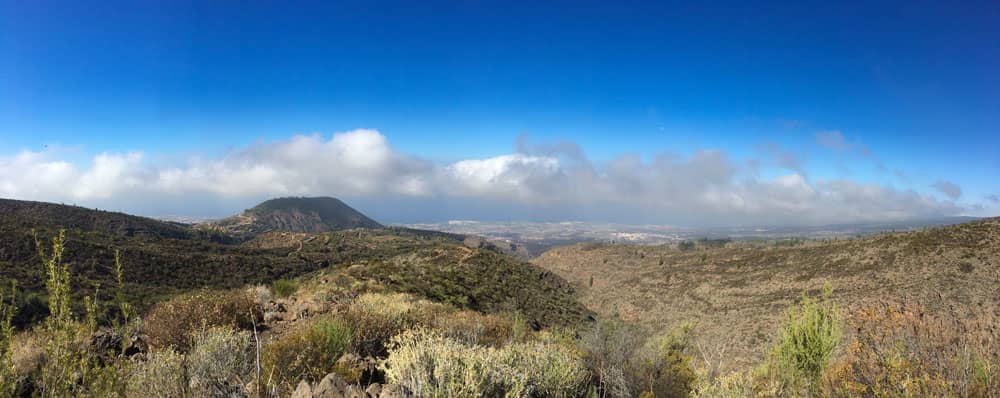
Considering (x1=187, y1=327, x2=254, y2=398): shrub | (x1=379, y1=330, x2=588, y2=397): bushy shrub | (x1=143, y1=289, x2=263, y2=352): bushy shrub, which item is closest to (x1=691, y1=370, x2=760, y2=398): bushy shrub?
(x1=379, y1=330, x2=588, y2=397): bushy shrub

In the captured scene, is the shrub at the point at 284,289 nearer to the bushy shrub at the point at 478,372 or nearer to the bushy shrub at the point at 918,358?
the bushy shrub at the point at 478,372

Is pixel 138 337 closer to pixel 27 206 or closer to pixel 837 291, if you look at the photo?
pixel 837 291

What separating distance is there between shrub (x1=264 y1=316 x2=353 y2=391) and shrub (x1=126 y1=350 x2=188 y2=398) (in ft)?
3.01

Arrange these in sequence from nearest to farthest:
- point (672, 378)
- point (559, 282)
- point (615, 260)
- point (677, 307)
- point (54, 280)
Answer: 1. point (54, 280)
2. point (672, 378)
3. point (677, 307)
4. point (559, 282)
5. point (615, 260)

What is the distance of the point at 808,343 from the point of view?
8.60m

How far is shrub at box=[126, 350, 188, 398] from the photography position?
4.03 metres

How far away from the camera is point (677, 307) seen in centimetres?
4012

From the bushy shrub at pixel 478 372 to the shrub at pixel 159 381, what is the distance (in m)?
2.10

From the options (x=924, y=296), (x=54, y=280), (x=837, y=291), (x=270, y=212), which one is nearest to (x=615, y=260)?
(x=837, y=291)

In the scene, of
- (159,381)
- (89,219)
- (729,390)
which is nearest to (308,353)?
(159,381)

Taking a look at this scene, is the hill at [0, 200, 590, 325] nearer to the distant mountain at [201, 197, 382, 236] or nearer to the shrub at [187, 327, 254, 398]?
the shrub at [187, 327, 254, 398]

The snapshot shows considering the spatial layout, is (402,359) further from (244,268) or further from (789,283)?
(789,283)

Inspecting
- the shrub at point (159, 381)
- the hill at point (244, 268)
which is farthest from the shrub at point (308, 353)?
the hill at point (244, 268)

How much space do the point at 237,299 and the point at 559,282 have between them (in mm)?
46485
